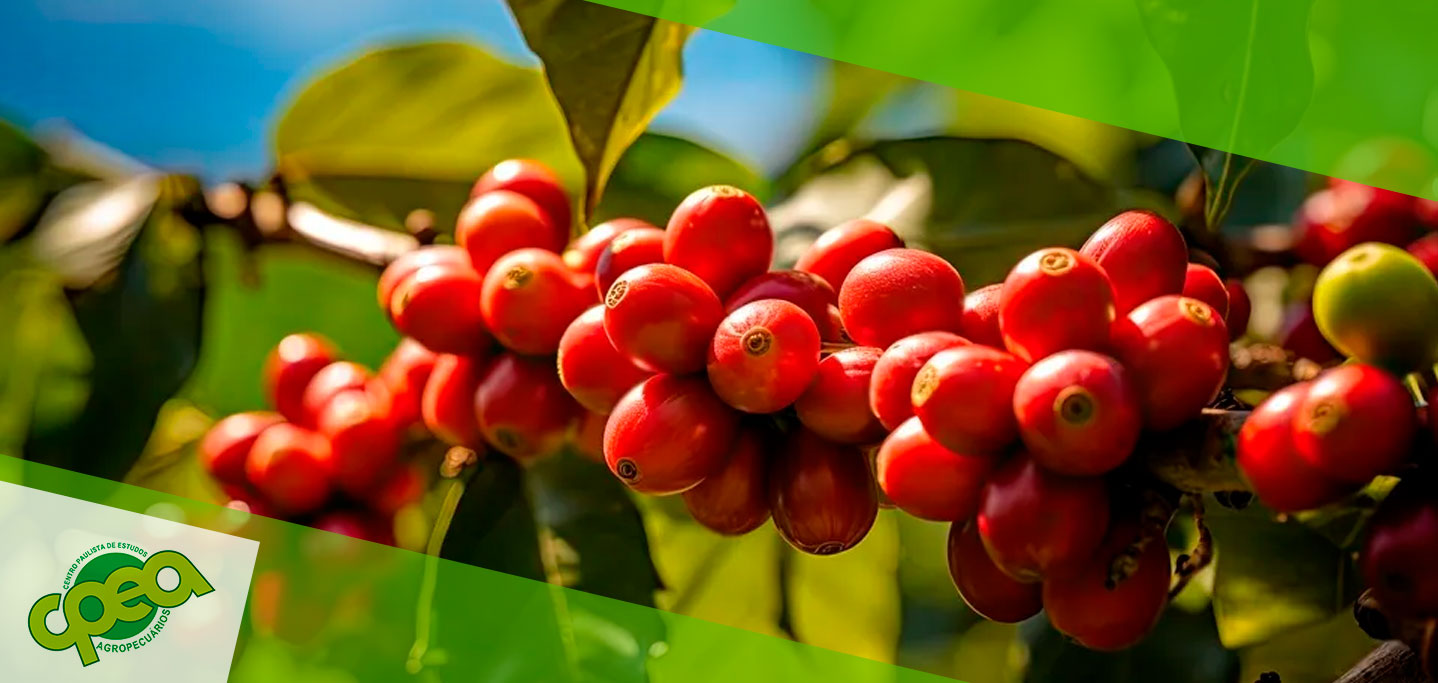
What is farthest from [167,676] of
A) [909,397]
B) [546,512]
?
[909,397]

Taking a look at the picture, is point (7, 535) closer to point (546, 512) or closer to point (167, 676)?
point (167, 676)

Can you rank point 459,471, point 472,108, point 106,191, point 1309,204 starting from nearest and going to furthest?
point 459,471 → point 1309,204 → point 106,191 → point 472,108

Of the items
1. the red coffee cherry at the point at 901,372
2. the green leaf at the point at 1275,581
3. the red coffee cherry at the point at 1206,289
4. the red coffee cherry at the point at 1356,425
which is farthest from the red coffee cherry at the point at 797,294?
the green leaf at the point at 1275,581

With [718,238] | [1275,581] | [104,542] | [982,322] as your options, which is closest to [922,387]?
[982,322]

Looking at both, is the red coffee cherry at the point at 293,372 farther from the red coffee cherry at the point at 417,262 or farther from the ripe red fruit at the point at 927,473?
the ripe red fruit at the point at 927,473

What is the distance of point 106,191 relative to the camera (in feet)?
4.31

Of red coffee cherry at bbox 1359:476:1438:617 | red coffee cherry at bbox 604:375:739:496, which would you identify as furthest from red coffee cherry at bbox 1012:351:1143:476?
red coffee cherry at bbox 604:375:739:496

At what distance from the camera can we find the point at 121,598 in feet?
3.87

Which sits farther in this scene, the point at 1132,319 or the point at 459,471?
the point at 459,471

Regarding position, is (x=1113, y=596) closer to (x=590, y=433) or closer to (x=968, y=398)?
(x=968, y=398)

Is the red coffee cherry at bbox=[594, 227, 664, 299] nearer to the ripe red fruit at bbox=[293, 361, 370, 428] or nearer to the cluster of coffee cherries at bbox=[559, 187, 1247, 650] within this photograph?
the cluster of coffee cherries at bbox=[559, 187, 1247, 650]

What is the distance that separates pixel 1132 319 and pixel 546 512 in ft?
2.02

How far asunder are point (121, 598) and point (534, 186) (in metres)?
0.55

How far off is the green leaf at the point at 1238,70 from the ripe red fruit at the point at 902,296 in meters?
0.31
